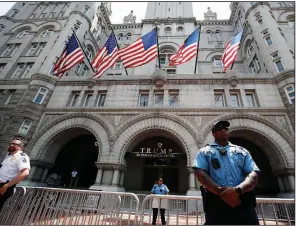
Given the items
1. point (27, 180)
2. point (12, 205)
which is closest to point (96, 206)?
point (12, 205)

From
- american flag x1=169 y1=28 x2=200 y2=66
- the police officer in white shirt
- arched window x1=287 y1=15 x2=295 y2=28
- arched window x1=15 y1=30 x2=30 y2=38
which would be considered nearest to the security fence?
the police officer in white shirt

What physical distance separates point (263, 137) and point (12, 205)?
15.4 metres

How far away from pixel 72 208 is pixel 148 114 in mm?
9463

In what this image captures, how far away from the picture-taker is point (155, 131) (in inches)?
558

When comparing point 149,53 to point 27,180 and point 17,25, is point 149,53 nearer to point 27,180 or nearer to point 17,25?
point 27,180

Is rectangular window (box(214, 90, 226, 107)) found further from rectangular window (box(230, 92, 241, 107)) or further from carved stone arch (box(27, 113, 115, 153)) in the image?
carved stone arch (box(27, 113, 115, 153))

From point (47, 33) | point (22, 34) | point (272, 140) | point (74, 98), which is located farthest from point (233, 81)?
point (22, 34)

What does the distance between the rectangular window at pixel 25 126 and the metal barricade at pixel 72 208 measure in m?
10.6

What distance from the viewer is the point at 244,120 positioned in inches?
528

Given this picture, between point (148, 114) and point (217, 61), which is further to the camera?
point (217, 61)

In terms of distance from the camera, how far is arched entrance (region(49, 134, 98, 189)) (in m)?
16.8

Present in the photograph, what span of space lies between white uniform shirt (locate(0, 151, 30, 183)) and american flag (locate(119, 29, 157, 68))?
10.9m

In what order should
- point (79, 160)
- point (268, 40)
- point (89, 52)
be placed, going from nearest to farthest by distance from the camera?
point (79, 160) → point (268, 40) → point (89, 52)

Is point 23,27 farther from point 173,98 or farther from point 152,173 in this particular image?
point 152,173
